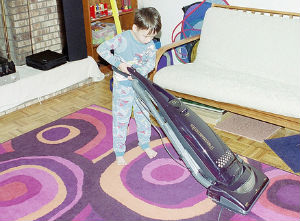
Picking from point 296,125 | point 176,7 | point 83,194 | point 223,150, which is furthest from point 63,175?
point 176,7

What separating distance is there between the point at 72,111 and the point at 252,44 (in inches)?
67.9

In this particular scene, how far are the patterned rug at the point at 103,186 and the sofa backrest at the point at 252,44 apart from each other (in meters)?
0.84

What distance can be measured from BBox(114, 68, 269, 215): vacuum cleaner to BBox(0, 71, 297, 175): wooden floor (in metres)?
0.60

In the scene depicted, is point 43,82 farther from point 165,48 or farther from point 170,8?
point 170,8

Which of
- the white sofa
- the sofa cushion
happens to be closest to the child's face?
the sofa cushion

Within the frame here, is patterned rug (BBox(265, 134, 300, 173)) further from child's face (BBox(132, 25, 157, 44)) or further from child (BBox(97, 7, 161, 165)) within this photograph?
child's face (BBox(132, 25, 157, 44))

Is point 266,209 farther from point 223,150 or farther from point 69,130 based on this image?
point 69,130

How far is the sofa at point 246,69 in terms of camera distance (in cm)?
273

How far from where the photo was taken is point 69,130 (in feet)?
10.5

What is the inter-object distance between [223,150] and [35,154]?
1.44 meters

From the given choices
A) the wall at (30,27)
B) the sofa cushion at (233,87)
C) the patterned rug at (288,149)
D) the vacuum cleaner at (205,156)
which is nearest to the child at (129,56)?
the vacuum cleaner at (205,156)

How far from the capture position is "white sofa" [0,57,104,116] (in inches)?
139

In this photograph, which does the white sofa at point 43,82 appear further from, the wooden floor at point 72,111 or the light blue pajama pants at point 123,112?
the light blue pajama pants at point 123,112

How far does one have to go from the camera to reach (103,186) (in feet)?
8.09
